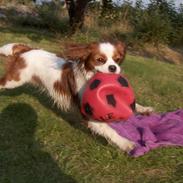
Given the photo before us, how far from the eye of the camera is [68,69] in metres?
5.45

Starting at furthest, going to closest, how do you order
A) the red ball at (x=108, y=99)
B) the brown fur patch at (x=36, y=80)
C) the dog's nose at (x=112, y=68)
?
the brown fur patch at (x=36, y=80)
the dog's nose at (x=112, y=68)
the red ball at (x=108, y=99)

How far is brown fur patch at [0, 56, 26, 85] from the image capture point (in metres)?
5.93

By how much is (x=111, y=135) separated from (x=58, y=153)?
0.59 metres

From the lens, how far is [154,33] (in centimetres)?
1485

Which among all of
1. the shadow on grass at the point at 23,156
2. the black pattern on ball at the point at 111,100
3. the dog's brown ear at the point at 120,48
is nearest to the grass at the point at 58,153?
the shadow on grass at the point at 23,156

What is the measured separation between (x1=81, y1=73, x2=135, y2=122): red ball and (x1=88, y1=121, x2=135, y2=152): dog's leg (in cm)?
20

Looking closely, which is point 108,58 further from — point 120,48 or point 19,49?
point 19,49

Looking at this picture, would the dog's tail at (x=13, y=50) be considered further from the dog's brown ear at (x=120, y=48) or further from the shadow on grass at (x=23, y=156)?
the dog's brown ear at (x=120, y=48)

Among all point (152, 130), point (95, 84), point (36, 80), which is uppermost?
point (95, 84)

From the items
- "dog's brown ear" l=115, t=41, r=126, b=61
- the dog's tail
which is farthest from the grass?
"dog's brown ear" l=115, t=41, r=126, b=61

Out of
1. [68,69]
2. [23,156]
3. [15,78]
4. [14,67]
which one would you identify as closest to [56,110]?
[15,78]

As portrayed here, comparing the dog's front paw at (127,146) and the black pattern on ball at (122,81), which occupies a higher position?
the black pattern on ball at (122,81)

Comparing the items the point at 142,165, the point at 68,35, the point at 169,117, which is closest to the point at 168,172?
the point at 142,165

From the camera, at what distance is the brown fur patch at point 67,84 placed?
5320mm
